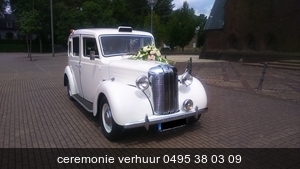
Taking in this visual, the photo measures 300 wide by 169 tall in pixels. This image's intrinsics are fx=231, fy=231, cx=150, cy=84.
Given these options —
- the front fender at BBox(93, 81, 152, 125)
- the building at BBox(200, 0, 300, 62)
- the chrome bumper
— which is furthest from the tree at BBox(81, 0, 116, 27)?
the chrome bumper

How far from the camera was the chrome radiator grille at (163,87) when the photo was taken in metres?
4.05

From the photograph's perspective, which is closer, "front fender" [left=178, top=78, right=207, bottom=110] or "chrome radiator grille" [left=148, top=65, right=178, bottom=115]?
"chrome radiator grille" [left=148, top=65, right=178, bottom=115]

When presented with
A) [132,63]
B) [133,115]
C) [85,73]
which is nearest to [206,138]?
[133,115]

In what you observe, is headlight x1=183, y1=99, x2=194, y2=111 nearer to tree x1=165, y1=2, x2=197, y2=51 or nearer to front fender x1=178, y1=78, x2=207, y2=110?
front fender x1=178, y1=78, x2=207, y2=110

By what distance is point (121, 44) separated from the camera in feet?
17.6

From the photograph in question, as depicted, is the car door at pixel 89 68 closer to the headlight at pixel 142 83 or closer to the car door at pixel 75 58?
the car door at pixel 75 58

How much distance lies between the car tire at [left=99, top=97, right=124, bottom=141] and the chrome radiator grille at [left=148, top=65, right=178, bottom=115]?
0.74m

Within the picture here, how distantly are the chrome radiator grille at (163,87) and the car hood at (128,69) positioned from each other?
0.20m

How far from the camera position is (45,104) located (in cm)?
680

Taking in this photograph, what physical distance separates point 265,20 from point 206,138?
20.3 metres

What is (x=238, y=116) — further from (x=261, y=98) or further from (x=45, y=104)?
(x=45, y=104)

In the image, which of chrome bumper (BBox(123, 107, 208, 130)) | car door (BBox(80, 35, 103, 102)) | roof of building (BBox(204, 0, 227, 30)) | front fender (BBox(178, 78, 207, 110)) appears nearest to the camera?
chrome bumper (BBox(123, 107, 208, 130))

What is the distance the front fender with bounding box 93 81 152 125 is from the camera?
385cm

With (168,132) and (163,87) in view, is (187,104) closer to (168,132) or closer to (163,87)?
(163,87)
